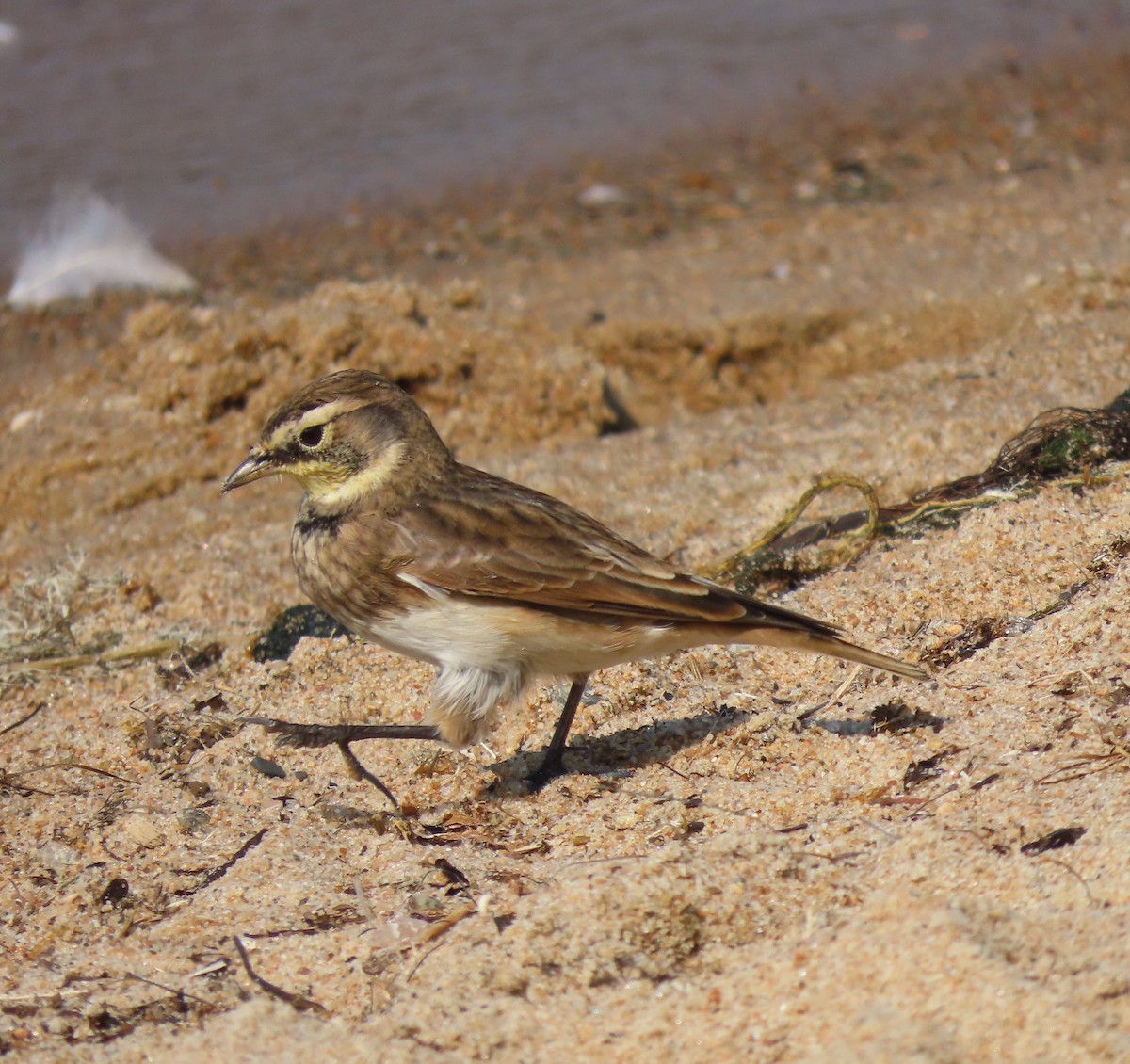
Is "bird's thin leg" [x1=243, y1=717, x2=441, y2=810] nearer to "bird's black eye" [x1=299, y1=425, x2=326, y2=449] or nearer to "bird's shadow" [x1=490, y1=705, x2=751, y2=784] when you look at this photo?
"bird's shadow" [x1=490, y1=705, x2=751, y2=784]

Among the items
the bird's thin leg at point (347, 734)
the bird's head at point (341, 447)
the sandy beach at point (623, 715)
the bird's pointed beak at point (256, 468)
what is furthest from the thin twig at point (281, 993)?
the bird's pointed beak at point (256, 468)

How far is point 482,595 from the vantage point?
4539 mm

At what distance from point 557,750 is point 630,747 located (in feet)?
0.85

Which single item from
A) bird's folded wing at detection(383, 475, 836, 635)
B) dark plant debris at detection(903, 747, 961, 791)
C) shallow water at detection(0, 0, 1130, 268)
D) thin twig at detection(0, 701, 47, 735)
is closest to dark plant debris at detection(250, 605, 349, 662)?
thin twig at detection(0, 701, 47, 735)

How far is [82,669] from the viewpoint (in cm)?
581

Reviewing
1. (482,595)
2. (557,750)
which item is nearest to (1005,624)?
(557,750)

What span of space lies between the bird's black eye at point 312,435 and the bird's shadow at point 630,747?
1.25 metres

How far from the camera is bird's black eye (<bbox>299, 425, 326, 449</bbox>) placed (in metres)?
4.86

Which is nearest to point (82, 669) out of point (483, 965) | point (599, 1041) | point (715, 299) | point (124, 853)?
point (124, 853)

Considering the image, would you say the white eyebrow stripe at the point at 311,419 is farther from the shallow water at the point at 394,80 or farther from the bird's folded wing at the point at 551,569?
the shallow water at the point at 394,80

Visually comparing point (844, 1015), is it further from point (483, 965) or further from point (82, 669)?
point (82, 669)

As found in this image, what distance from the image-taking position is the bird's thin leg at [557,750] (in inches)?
184

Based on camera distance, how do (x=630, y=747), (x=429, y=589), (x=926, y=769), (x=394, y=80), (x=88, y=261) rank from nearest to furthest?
(x=926, y=769), (x=429, y=589), (x=630, y=747), (x=88, y=261), (x=394, y=80)

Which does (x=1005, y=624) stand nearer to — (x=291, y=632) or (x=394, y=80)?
(x=291, y=632)
